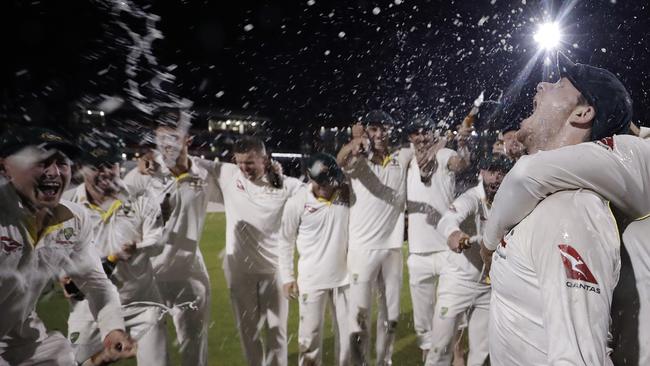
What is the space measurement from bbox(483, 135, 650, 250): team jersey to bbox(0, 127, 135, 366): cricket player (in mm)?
2470

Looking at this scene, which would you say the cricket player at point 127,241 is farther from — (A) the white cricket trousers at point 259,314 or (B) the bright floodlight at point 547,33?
(B) the bright floodlight at point 547,33

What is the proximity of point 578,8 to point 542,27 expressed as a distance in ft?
8.38

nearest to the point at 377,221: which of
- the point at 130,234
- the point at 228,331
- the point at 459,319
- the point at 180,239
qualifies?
the point at 459,319

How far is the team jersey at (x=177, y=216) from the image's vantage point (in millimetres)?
4602

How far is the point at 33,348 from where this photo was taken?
304 centimetres

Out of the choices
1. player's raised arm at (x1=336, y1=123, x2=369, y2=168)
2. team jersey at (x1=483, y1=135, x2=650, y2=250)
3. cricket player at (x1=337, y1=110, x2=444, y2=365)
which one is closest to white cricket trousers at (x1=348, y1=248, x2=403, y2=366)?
cricket player at (x1=337, y1=110, x2=444, y2=365)

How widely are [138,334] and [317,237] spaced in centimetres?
192

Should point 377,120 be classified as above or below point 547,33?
below

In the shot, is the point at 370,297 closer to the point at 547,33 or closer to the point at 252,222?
the point at 252,222

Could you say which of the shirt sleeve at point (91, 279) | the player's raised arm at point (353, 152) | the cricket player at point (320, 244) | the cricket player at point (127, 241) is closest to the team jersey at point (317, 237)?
the cricket player at point (320, 244)

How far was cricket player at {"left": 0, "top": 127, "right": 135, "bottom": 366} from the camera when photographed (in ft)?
9.78

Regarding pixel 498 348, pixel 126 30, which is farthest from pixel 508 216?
pixel 126 30

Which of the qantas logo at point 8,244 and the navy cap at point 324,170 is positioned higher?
the navy cap at point 324,170

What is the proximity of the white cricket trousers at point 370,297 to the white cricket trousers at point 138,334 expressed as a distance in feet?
6.18
